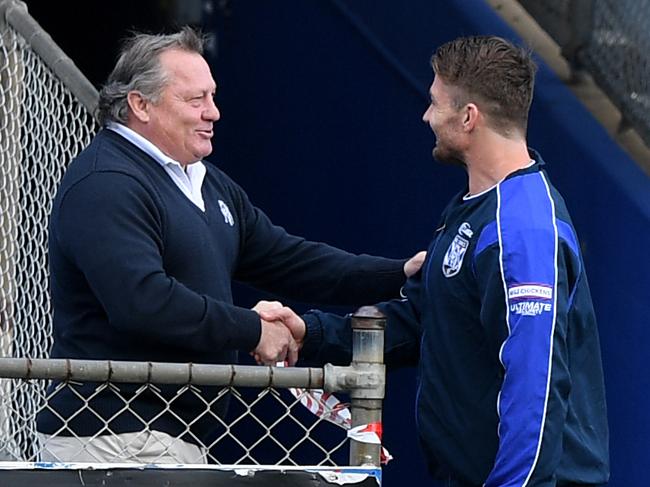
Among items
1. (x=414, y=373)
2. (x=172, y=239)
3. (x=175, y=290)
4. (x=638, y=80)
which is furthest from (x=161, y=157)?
(x=414, y=373)

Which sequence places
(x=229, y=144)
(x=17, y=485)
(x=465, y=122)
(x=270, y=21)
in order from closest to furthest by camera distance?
(x=17, y=485) → (x=465, y=122) → (x=270, y=21) → (x=229, y=144)

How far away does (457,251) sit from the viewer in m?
3.78

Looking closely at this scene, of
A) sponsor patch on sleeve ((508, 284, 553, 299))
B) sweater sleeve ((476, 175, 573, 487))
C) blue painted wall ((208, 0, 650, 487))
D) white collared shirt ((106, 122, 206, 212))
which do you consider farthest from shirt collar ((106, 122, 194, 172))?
blue painted wall ((208, 0, 650, 487))

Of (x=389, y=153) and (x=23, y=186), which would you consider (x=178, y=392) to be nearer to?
(x=23, y=186)

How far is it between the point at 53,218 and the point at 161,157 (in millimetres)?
354

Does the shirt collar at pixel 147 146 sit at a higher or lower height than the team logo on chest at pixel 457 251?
higher

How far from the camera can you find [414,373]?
6.30 m

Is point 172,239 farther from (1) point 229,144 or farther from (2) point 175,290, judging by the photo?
(1) point 229,144

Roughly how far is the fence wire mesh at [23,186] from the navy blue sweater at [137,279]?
956mm

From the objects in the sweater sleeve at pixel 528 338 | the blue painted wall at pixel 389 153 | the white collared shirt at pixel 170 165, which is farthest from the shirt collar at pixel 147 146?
the blue painted wall at pixel 389 153

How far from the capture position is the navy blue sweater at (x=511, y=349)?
3.48 metres

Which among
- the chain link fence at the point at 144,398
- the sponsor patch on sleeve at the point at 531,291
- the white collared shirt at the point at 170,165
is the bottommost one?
the chain link fence at the point at 144,398

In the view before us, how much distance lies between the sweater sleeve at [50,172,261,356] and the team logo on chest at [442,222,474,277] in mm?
527

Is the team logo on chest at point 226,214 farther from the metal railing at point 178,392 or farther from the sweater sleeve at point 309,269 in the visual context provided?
the metal railing at point 178,392
